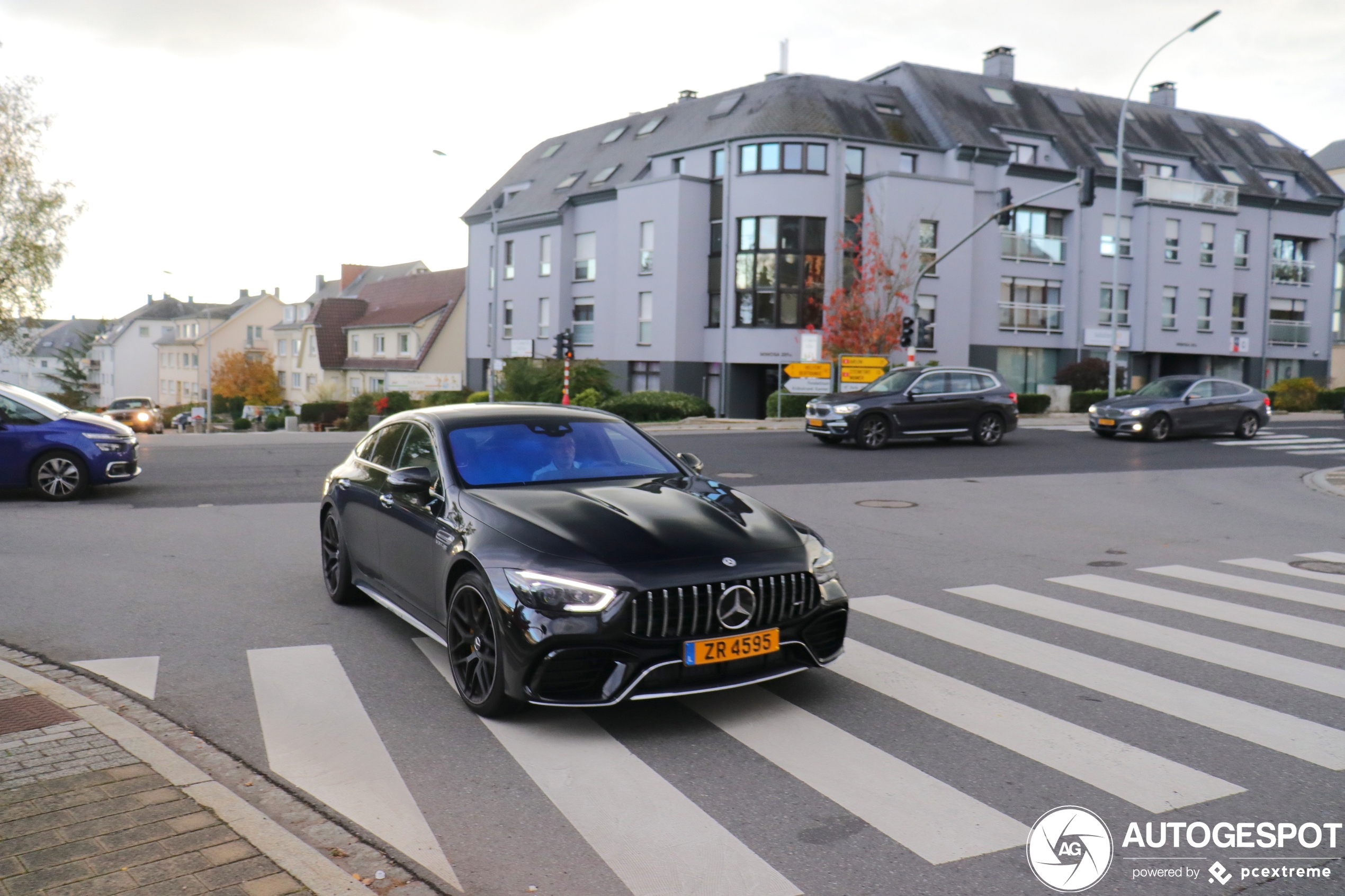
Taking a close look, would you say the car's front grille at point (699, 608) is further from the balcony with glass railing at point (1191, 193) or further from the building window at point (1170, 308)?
the building window at point (1170, 308)

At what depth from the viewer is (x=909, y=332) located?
3175 cm

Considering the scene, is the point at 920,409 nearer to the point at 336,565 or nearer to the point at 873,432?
the point at 873,432

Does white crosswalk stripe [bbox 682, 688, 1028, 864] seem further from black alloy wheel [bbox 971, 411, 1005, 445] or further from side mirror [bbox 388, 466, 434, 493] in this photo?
black alloy wheel [bbox 971, 411, 1005, 445]

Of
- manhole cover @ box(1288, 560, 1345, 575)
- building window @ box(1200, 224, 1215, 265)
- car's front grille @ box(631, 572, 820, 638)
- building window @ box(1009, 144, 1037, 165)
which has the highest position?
building window @ box(1009, 144, 1037, 165)

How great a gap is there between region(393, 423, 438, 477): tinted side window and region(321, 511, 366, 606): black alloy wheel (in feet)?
3.43

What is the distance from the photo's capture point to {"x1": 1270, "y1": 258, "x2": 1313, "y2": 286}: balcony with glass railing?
52562 mm

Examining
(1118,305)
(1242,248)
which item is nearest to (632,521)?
(1118,305)

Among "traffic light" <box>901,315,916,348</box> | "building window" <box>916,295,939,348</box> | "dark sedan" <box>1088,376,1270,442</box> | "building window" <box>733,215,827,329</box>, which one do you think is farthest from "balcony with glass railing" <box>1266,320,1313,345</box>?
"dark sedan" <box>1088,376,1270,442</box>

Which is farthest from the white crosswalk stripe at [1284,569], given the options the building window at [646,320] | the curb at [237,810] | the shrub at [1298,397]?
the shrub at [1298,397]

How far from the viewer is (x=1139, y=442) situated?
2408cm

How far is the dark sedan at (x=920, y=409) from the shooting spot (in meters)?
22.0

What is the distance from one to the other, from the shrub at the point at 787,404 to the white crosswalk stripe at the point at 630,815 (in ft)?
98.2

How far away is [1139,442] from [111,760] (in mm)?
23204

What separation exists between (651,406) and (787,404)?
4463 mm
